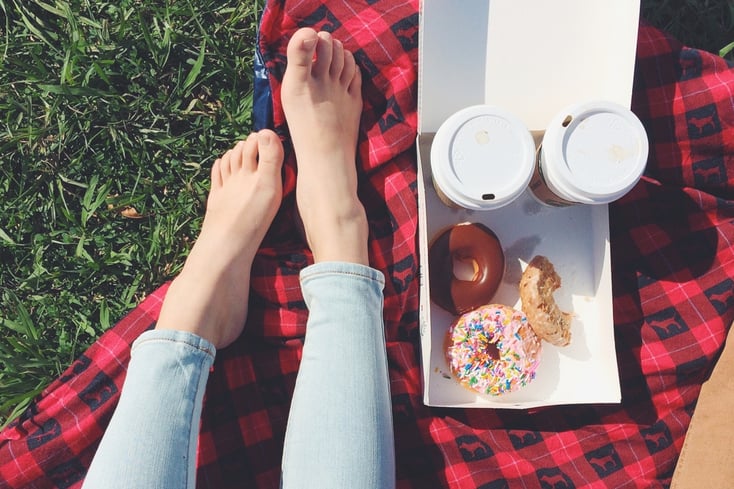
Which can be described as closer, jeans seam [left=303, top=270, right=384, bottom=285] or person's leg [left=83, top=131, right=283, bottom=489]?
person's leg [left=83, top=131, right=283, bottom=489]

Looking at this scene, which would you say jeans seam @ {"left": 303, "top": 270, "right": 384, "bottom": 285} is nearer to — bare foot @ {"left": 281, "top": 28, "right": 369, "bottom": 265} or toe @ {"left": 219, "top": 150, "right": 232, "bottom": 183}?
bare foot @ {"left": 281, "top": 28, "right": 369, "bottom": 265}

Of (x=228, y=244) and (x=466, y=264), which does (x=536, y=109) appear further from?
(x=228, y=244)

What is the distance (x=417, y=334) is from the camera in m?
1.19

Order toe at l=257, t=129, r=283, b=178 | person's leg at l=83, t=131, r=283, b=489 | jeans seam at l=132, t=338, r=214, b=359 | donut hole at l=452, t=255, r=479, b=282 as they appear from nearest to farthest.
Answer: person's leg at l=83, t=131, r=283, b=489 → jeans seam at l=132, t=338, r=214, b=359 → donut hole at l=452, t=255, r=479, b=282 → toe at l=257, t=129, r=283, b=178

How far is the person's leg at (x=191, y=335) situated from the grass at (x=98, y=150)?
13 cm

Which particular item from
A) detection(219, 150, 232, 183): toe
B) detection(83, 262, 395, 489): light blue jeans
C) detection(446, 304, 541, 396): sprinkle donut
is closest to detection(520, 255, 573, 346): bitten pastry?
detection(446, 304, 541, 396): sprinkle donut

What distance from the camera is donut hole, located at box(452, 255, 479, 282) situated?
1127mm

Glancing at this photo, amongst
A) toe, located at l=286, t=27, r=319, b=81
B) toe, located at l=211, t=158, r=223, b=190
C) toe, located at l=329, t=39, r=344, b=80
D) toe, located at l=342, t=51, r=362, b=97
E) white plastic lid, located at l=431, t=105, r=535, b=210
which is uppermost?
toe, located at l=286, t=27, r=319, b=81

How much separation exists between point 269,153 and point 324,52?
23cm

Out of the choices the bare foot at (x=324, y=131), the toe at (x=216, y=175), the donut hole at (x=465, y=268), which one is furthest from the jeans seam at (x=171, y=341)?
the donut hole at (x=465, y=268)

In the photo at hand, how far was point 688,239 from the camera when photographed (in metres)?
1.22

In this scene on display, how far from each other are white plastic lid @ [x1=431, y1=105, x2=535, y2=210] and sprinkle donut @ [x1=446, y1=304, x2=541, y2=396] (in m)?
0.25

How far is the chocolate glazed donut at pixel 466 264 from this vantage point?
1.11 meters

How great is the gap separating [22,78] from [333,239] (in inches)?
31.8
